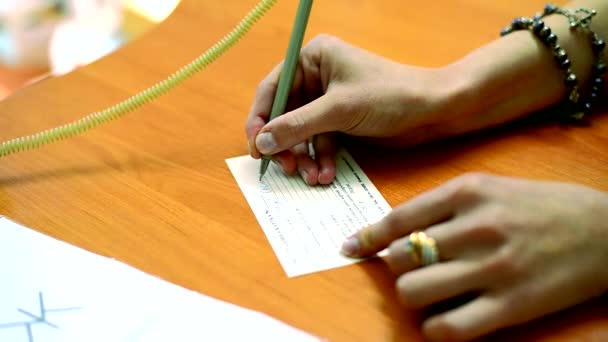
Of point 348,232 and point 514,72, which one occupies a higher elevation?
point 514,72

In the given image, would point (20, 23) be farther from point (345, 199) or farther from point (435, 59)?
point (345, 199)

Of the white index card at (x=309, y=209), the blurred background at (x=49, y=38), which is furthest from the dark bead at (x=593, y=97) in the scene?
the blurred background at (x=49, y=38)

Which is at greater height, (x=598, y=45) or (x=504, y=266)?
(x=598, y=45)

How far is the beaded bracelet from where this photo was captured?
29.6 inches

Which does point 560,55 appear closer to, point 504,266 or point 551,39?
point 551,39

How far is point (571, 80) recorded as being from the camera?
2.47ft

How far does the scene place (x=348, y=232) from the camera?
60 cm

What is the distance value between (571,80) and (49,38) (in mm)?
1691

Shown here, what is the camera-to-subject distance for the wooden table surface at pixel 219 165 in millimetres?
529

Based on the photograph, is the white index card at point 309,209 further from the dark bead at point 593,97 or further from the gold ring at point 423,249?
the dark bead at point 593,97

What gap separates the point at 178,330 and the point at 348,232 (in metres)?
0.20

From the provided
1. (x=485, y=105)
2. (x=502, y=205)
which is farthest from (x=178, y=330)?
(x=485, y=105)

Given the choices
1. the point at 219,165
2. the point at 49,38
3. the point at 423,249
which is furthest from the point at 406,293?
the point at 49,38

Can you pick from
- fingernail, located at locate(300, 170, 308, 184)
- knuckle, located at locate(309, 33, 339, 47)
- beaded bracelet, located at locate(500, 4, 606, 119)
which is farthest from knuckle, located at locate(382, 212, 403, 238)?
beaded bracelet, located at locate(500, 4, 606, 119)
